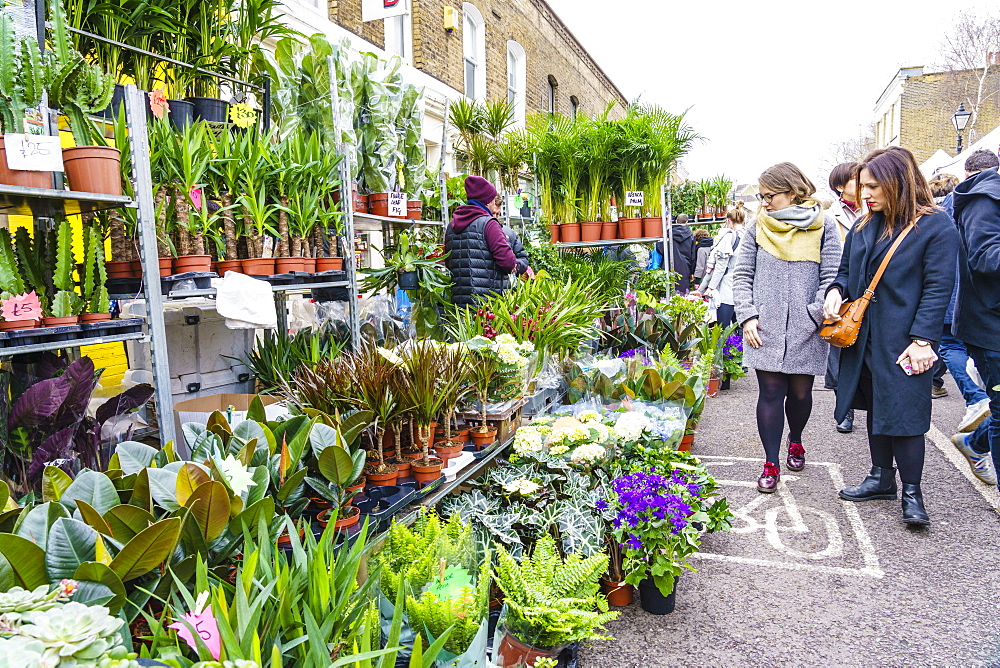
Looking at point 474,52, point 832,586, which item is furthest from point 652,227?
point 474,52

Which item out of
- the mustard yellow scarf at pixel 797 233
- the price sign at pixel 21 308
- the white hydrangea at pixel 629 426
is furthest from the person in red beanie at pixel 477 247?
the price sign at pixel 21 308

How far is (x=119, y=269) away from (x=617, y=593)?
8.81 ft

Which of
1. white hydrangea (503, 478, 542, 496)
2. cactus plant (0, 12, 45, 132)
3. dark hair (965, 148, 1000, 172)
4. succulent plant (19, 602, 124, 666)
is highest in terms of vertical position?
cactus plant (0, 12, 45, 132)

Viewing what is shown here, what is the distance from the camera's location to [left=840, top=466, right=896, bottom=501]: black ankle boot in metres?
3.47

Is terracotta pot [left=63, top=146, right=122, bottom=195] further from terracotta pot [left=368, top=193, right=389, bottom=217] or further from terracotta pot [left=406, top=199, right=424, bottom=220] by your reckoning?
terracotta pot [left=406, top=199, right=424, bottom=220]

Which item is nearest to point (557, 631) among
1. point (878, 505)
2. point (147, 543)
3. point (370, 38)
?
→ point (147, 543)

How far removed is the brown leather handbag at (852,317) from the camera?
3.09 meters

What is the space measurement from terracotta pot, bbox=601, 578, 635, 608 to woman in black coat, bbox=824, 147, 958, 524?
1552 mm

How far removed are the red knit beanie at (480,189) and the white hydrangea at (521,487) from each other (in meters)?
2.73

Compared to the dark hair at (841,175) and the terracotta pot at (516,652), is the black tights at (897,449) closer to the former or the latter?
the dark hair at (841,175)

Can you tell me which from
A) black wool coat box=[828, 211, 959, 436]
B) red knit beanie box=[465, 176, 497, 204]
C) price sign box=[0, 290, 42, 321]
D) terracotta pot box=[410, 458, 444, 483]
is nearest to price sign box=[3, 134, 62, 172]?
price sign box=[0, 290, 42, 321]

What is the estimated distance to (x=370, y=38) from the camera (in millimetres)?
9172

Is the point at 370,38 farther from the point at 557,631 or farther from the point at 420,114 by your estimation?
the point at 557,631

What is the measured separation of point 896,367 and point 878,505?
85cm
